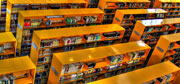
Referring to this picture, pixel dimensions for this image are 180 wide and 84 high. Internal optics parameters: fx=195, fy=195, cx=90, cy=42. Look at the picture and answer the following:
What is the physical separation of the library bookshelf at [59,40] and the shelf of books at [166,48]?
6.34 ft

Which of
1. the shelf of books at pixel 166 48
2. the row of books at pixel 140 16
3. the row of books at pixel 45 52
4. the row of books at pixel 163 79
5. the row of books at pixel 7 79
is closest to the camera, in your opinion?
the row of books at pixel 7 79

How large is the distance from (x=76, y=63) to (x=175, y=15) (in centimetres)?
984

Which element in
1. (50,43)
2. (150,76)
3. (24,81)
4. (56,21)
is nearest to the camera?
(24,81)

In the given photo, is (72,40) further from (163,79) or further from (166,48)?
(166,48)

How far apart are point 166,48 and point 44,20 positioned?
5067 mm

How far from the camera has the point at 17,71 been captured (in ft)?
16.8

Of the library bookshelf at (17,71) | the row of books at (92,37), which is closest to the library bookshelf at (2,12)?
the library bookshelf at (17,71)

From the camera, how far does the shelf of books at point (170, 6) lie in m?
12.4

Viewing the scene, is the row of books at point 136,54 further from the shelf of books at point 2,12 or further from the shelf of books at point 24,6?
the shelf of books at point 2,12

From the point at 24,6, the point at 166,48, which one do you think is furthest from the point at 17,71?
the point at 166,48

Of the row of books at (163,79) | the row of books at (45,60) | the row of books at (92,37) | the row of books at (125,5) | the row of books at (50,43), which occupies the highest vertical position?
the row of books at (125,5)

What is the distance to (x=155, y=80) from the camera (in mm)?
6848

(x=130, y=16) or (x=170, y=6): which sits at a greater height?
(x=170, y=6)

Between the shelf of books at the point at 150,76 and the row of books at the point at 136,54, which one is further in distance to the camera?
the row of books at the point at 136,54
